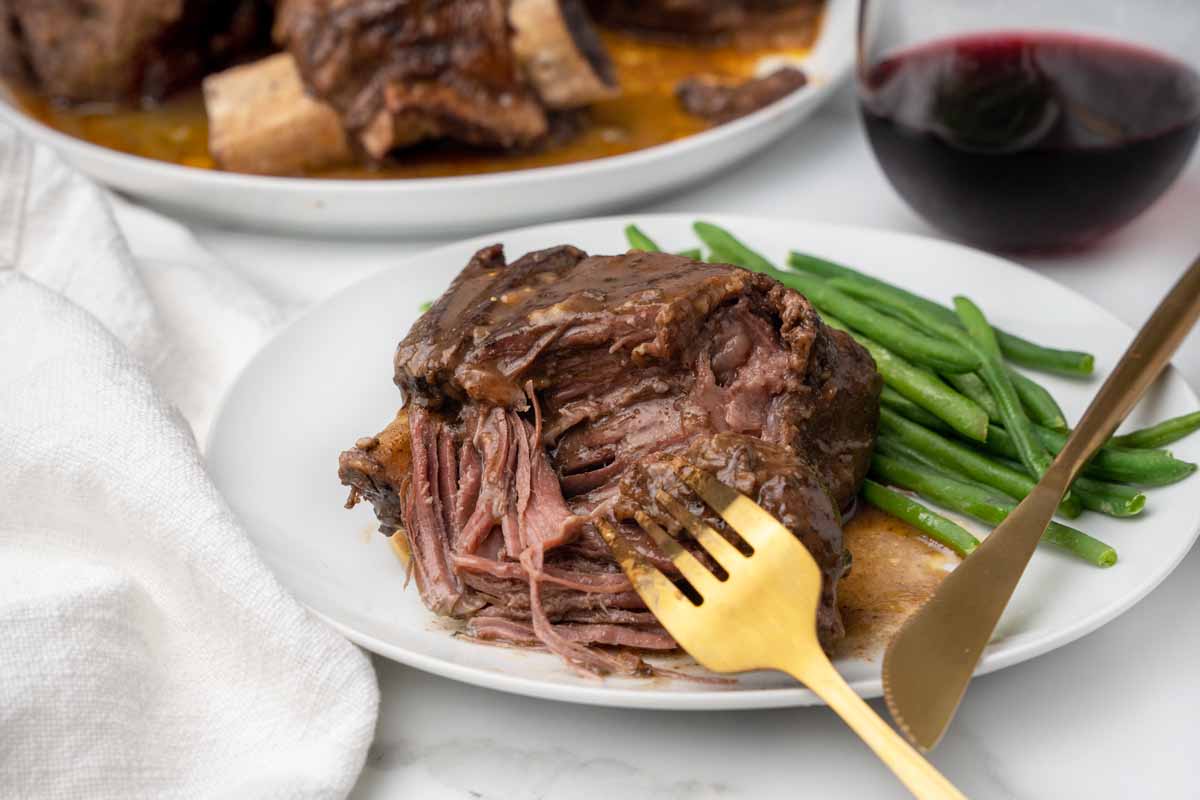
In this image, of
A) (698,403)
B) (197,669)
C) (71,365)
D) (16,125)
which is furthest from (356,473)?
(16,125)

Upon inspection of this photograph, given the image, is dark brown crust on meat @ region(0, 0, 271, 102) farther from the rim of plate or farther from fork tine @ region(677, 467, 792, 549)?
fork tine @ region(677, 467, 792, 549)

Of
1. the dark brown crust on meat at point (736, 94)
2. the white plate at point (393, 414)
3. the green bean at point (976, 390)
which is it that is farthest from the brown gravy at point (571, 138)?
the green bean at point (976, 390)

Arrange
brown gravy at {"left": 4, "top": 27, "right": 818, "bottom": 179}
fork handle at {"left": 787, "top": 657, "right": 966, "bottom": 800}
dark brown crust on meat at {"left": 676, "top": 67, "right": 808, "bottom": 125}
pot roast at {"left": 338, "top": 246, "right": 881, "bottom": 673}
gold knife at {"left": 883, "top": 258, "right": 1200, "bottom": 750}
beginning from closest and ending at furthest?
fork handle at {"left": 787, "top": 657, "right": 966, "bottom": 800}
gold knife at {"left": 883, "top": 258, "right": 1200, "bottom": 750}
pot roast at {"left": 338, "top": 246, "right": 881, "bottom": 673}
brown gravy at {"left": 4, "top": 27, "right": 818, "bottom": 179}
dark brown crust on meat at {"left": 676, "top": 67, "right": 808, "bottom": 125}

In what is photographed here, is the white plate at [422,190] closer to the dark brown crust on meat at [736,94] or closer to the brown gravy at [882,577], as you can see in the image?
the dark brown crust on meat at [736,94]

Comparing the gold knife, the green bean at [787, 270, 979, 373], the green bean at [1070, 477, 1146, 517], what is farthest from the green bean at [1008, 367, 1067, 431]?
the gold knife

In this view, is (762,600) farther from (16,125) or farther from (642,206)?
(16,125)

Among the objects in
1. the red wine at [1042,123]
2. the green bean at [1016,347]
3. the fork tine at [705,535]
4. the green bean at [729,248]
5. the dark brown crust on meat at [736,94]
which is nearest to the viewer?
the fork tine at [705,535]

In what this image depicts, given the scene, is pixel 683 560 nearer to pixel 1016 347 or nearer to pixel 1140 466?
pixel 1140 466
